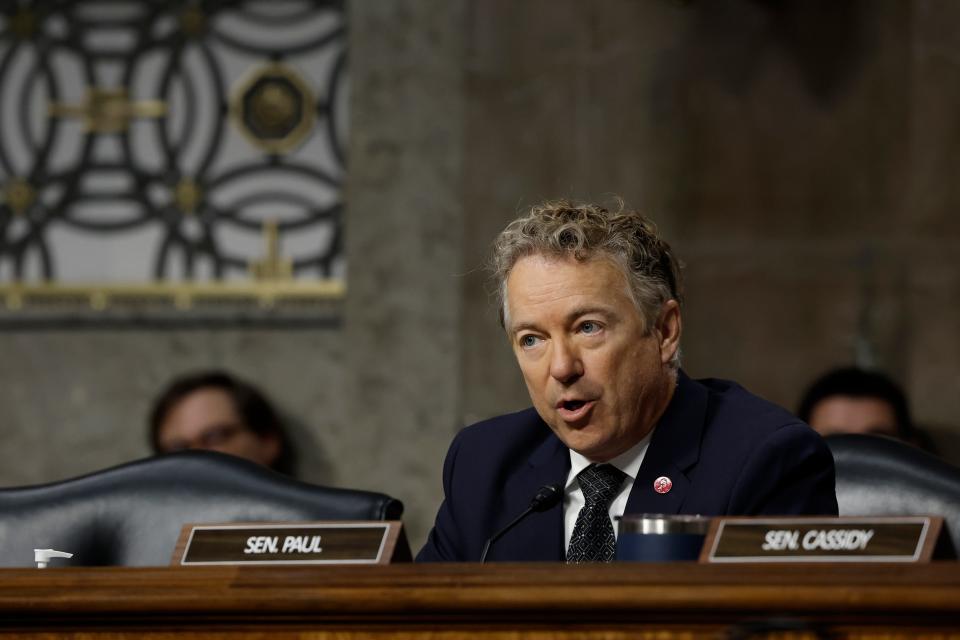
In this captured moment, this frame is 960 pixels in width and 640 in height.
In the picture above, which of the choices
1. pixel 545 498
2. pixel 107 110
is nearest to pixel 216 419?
pixel 107 110

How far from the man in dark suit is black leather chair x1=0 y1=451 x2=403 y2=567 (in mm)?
384

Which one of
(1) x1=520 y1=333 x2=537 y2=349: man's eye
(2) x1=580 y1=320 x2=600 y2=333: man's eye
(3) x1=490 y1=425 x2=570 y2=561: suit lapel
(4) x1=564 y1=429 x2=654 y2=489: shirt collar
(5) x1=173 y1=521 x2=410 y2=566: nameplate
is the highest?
(2) x1=580 y1=320 x2=600 y2=333: man's eye

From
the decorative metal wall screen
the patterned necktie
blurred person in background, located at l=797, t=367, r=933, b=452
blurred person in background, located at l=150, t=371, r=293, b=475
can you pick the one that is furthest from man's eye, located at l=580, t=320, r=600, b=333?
the decorative metal wall screen

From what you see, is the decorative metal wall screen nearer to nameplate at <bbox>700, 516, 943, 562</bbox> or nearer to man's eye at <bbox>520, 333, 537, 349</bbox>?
man's eye at <bbox>520, 333, 537, 349</bbox>

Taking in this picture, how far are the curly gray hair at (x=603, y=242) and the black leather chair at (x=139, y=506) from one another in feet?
1.92

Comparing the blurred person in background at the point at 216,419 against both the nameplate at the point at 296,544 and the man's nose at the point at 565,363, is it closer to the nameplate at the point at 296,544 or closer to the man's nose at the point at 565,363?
the man's nose at the point at 565,363

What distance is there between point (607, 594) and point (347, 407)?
128 inches

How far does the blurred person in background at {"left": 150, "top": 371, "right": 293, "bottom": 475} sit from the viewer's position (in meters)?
4.54

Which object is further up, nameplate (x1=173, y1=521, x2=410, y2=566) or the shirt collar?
nameplate (x1=173, y1=521, x2=410, y2=566)

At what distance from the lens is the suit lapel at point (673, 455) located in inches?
103

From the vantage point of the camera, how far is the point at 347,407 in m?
4.79

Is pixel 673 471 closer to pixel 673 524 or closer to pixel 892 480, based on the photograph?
pixel 892 480

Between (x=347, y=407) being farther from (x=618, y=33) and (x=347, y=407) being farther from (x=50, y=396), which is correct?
(x=618, y=33)

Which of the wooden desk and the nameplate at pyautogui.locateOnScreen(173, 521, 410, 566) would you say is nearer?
the wooden desk
